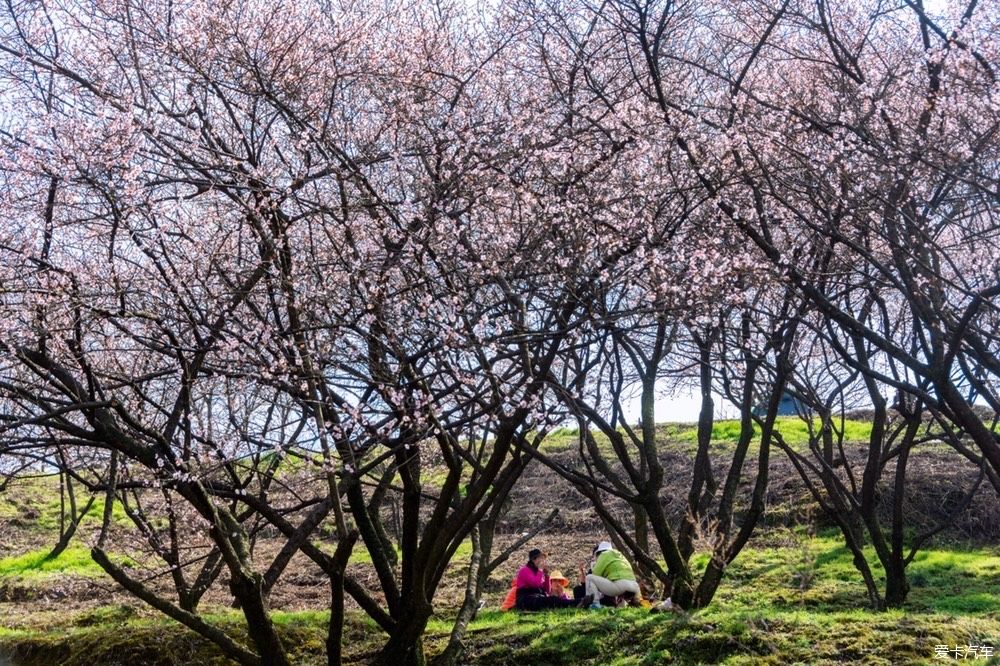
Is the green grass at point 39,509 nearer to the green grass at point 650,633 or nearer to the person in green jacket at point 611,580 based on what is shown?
the green grass at point 650,633

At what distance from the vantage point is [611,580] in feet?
35.1

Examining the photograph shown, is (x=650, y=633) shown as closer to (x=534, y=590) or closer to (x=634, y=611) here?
(x=634, y=611)

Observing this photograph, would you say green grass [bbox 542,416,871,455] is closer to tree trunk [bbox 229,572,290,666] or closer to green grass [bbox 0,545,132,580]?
green grass [bbox 0,545,132,580]

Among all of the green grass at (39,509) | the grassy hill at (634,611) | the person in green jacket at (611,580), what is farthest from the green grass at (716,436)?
the person in green jacket at (611,580)

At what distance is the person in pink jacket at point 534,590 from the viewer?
1098 centimetres

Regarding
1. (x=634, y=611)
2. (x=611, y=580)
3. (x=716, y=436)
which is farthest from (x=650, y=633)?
(x=716, y=436)

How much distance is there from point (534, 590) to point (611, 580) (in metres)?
0.93

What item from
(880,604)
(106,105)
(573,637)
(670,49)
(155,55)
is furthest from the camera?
(880,604)

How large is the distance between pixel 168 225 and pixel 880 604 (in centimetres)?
768

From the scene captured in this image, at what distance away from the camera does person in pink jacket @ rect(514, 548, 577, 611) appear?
11.0 m

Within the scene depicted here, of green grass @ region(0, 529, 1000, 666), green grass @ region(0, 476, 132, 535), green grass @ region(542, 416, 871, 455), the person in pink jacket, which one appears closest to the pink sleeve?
the person in pink jacket

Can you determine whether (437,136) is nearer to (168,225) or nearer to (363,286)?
(363,286)

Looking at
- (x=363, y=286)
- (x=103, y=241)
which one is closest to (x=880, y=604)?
(x=363, y=286)

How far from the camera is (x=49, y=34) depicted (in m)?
6.74
